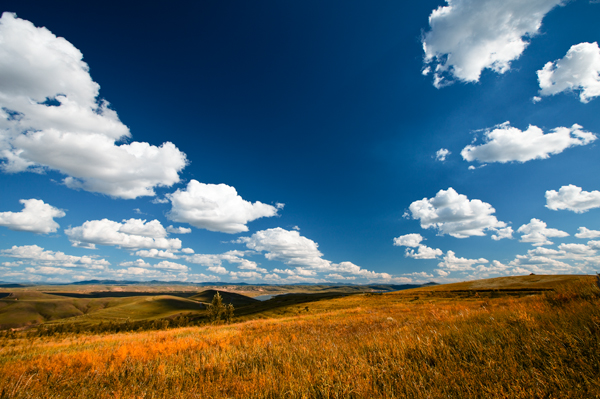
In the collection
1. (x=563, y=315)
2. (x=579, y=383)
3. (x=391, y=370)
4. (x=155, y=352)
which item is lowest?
(x=155, y=352)

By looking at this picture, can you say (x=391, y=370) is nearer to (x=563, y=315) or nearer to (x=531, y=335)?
(x=531, y=335)

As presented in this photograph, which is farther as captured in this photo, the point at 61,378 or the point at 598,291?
the point at 598,291

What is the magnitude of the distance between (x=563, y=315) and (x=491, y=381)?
151 inches

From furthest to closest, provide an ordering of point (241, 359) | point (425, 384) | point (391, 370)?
1. point (241, 359)
2. point (391, 370)
3. point (425, 384)

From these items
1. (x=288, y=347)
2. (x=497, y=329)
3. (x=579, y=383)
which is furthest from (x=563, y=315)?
(x=288, y=347)

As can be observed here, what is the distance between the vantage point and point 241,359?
6488 millimetres

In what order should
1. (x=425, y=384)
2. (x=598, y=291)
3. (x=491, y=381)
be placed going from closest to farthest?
(x=491, y=381), (x=425, y=384), (x=598, y=291)

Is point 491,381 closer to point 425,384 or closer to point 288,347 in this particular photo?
point 425,384

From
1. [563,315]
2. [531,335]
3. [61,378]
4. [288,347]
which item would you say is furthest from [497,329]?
[61,378]

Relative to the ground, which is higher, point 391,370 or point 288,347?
point 391,370

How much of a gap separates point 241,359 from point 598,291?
11070 mm

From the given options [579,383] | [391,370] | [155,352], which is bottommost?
[155,352]

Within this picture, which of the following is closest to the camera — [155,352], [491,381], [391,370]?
[491,381]

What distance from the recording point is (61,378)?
18.7ft
